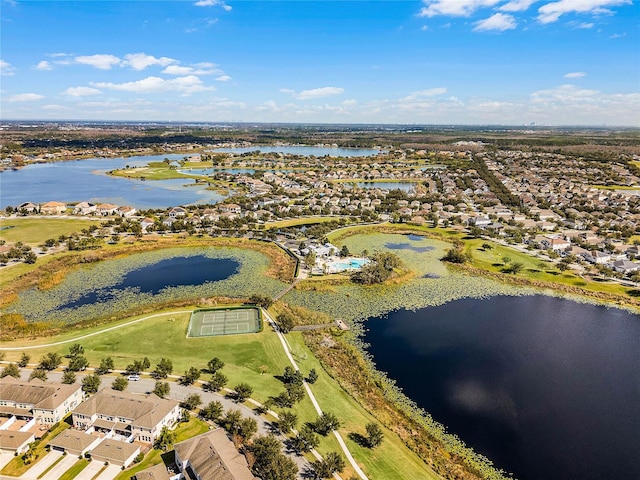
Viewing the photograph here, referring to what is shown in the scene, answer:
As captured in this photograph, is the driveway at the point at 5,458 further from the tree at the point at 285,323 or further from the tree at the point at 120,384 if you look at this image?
the tree at the point at 285,323

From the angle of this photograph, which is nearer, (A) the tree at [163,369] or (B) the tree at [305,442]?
(B) the tree at [305,442]

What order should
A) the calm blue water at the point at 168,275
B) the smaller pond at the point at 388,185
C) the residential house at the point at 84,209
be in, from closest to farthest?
the calm blue water at the point at 168,275, the residential house at the point at 84,209, the smaller pond at the point at 388,185

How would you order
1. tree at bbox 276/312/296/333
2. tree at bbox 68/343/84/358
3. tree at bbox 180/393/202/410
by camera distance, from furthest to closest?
tree at bbox 276/312/296/333 → tree at bbox 68/343/84/358 → tree at bbox 180/393/202/410

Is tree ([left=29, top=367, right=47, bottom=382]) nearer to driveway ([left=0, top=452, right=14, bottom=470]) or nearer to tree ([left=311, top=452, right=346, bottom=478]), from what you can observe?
driveway ([left=0, top=452, right=14, bottom=470])

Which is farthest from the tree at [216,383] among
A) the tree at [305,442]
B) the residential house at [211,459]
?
the tree at [305,442]

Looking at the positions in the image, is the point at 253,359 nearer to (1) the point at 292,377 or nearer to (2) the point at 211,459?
(1) the point at 292,377

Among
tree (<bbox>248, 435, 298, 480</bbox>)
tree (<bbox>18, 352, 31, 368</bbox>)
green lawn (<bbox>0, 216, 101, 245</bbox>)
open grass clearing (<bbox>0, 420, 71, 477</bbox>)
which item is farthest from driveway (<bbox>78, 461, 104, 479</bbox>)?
green lawn (<bbox>0, 216, 101, 245</bbox>)

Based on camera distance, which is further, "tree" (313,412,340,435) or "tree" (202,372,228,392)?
"tree" (202,372,228,392)
